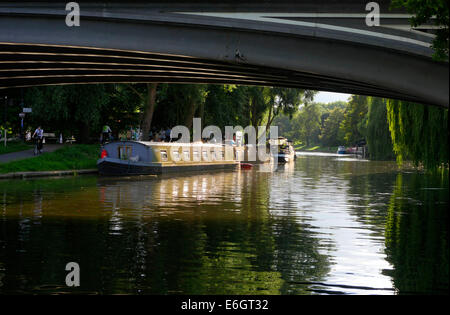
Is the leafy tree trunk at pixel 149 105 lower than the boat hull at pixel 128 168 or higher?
higher

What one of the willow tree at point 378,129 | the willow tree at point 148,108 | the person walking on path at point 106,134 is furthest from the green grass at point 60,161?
the willow tree at point 378,129

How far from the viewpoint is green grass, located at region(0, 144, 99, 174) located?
34125 millimetres

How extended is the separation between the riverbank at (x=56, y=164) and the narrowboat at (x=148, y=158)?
152cm

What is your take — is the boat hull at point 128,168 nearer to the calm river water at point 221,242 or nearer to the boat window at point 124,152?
the boat window at point 124,152

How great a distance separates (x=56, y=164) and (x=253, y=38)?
80.1ft

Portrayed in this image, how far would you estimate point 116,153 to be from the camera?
39.1 metres

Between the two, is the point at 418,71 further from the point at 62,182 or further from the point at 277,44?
the point at 62,182

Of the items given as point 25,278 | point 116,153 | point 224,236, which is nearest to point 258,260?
point 224,236

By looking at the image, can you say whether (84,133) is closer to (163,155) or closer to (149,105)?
(149,105)

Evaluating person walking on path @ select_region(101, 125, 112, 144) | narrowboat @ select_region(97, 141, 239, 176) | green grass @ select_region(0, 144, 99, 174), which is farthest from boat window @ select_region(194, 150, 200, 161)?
person walking on path @ select_region(101, 125, 112, 144)

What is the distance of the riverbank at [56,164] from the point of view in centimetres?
3334

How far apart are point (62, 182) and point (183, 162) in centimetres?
1379

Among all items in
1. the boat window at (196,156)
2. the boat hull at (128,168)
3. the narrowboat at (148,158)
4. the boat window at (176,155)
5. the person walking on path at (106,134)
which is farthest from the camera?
the person walking on path at (106,134)

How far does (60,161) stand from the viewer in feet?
127
